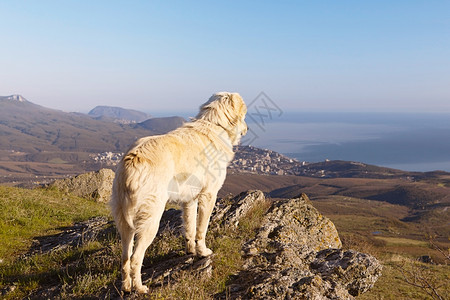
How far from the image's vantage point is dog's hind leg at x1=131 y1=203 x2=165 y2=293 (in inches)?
179

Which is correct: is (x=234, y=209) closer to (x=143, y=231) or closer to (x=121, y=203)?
(x=143, y=231)

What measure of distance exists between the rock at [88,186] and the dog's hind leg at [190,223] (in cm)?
1130

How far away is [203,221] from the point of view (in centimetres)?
597

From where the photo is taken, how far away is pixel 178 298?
14.4 ft

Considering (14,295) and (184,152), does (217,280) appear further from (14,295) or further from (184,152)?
(14,295)

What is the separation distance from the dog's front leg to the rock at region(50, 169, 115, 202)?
11518mm

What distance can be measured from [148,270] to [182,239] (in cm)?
120

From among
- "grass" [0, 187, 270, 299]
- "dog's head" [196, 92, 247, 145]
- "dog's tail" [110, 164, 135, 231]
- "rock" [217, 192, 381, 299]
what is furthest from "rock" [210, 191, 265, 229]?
"dog's tail" [110, 164, 135, 231]

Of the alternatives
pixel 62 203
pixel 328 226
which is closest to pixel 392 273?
pixel 328 226

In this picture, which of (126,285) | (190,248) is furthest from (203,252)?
(126,285)

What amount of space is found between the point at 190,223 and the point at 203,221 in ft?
0.86

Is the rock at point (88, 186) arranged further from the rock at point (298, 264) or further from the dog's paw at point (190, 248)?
the dog's paw at point (190, 248)

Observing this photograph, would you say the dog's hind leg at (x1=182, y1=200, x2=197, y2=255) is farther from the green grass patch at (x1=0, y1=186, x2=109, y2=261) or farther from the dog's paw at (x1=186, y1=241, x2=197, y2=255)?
the green grass patch at (x1=0, y1=186, x2=109, y2=261)

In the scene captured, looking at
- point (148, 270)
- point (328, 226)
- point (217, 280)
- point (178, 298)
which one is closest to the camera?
point (178, 298)
